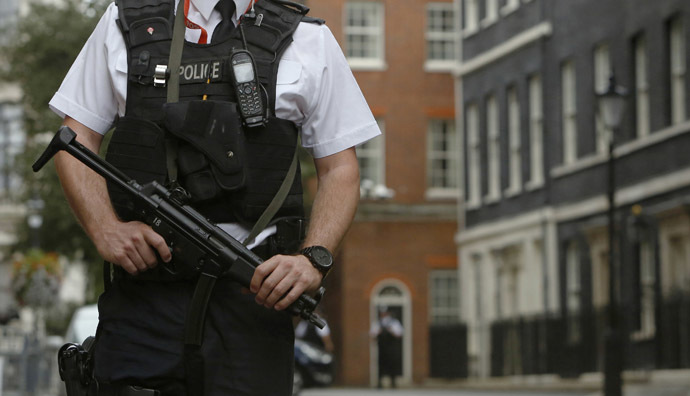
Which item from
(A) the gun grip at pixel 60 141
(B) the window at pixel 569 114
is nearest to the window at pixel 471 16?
(B) the window at pixel 569 114

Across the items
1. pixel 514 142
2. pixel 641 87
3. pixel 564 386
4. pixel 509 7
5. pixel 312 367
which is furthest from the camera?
pixel 509 7

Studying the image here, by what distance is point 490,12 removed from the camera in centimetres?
4462

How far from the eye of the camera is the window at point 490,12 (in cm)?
4422

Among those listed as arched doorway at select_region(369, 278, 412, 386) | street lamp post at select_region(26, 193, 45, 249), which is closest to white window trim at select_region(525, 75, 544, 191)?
arched doorway at select_region(369, 278, 412, 386)

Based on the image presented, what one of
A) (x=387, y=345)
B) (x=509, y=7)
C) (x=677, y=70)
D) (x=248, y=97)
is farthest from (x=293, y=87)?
(x=509, y=7)

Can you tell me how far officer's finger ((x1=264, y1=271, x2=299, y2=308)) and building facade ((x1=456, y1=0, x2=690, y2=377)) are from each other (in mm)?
18275

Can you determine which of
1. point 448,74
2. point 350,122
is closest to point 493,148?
point 448,74

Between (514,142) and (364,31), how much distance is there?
10.9m

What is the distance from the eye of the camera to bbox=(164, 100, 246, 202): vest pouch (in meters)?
4.46

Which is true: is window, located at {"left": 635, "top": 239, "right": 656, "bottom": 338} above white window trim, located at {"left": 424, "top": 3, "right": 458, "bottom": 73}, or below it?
below

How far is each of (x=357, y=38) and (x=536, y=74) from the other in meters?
12.0

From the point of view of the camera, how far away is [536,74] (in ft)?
134

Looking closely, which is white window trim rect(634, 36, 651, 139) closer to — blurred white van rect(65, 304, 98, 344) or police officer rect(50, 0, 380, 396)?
blurred white van rect(65, 304, 98, 344)

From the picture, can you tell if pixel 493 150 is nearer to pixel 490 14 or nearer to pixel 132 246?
Answer: pixel 490 14
